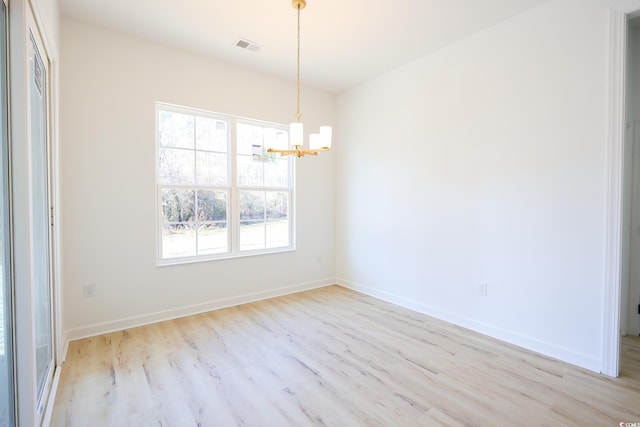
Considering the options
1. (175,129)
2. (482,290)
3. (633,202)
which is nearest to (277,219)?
(175,129)

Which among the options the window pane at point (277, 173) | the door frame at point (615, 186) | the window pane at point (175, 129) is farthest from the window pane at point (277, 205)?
the door frame at point (615, 186)

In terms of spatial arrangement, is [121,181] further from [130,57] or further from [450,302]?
[450,302]

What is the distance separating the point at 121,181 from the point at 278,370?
239cm

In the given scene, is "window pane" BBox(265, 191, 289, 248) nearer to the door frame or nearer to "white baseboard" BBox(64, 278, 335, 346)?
"white baseboard" BBox(64, 278, 335, 346)

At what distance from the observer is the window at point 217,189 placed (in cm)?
347

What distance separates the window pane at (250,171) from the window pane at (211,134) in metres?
0.29

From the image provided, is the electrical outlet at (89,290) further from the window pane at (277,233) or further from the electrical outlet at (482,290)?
the electrical outlet at (482,290)

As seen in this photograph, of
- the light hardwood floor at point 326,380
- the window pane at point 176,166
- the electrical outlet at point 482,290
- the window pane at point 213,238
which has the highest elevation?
the window pane at point 176,166

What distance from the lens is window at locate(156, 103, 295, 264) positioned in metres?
3.47

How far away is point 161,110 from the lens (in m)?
3.41

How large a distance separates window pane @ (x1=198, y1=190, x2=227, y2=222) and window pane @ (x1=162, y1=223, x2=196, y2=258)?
0.68 feet

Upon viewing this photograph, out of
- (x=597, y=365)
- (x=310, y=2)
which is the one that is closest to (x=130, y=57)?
(x=310, y=2)

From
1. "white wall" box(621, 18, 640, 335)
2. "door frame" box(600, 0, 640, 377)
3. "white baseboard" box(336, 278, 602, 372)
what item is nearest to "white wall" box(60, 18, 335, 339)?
"white baseboard" box(336, 278, 602, 372)

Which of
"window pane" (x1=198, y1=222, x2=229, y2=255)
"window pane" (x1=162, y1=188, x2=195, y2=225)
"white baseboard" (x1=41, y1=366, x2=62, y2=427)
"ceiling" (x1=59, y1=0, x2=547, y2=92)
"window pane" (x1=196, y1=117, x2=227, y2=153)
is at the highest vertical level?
"ceiling" (x1=59, y1=0, x2=547, y2=92)
